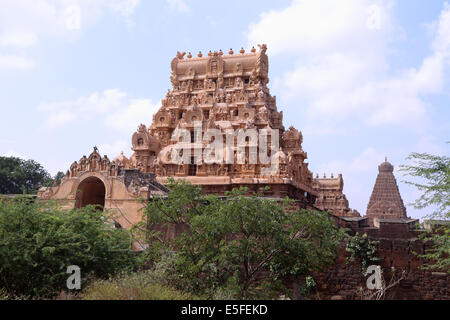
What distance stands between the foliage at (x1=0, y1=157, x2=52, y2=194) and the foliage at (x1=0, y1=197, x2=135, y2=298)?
4112cm

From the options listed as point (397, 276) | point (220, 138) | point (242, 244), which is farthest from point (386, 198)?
point (242, 244)

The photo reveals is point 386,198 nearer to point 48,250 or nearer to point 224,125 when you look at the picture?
point 224,125

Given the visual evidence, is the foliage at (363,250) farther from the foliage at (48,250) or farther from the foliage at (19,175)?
the foliage at (19,175)

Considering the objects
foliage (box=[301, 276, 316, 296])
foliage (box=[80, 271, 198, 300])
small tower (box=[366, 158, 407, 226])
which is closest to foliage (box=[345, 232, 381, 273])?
foliage (box=[301, 276, 316, 296])

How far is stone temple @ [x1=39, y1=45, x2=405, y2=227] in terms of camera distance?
27.6 m

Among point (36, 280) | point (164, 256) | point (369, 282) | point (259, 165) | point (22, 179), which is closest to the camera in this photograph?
point (36, 280)

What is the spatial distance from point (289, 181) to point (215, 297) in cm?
1971

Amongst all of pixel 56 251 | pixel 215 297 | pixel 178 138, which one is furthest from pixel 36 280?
pixel 178 138

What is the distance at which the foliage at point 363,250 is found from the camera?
1938 cm

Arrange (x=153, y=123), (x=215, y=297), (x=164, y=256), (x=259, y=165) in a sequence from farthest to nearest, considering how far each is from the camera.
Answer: (x=153, y=123), (x=259, y=165), (x=164, y=256), (x=215, y=297)

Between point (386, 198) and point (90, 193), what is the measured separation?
120 feet

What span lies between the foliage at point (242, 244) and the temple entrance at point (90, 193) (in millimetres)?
9796
